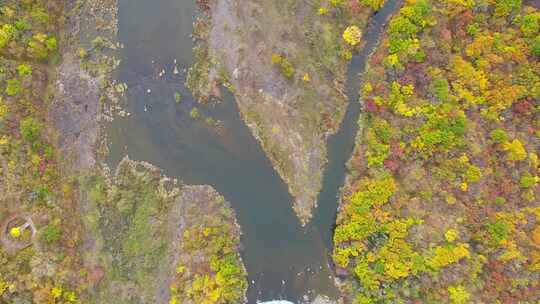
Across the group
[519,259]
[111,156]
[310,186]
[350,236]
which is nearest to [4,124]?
[111,156]

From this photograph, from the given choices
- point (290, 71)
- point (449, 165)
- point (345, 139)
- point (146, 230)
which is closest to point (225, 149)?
point (290, 71)

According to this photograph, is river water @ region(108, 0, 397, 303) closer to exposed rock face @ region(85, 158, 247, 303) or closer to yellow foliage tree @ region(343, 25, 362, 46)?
exposed rock face @ region(85, 158, 247, 303)

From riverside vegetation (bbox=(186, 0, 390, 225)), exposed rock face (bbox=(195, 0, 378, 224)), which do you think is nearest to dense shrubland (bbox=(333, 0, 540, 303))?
riverside vegetation (bbox=(186, 0, 390, 225))

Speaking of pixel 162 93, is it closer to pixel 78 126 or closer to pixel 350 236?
pixel 78 126

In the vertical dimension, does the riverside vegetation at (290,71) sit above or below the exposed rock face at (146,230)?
above

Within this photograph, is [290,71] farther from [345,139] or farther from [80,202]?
[80,202]

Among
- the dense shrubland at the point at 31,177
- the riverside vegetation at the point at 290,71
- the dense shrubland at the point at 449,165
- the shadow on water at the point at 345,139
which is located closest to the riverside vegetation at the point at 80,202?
the dense shrubland at the point at 31,177

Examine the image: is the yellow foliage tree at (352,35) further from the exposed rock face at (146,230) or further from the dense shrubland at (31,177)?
the dense shrubland at (31,177)
